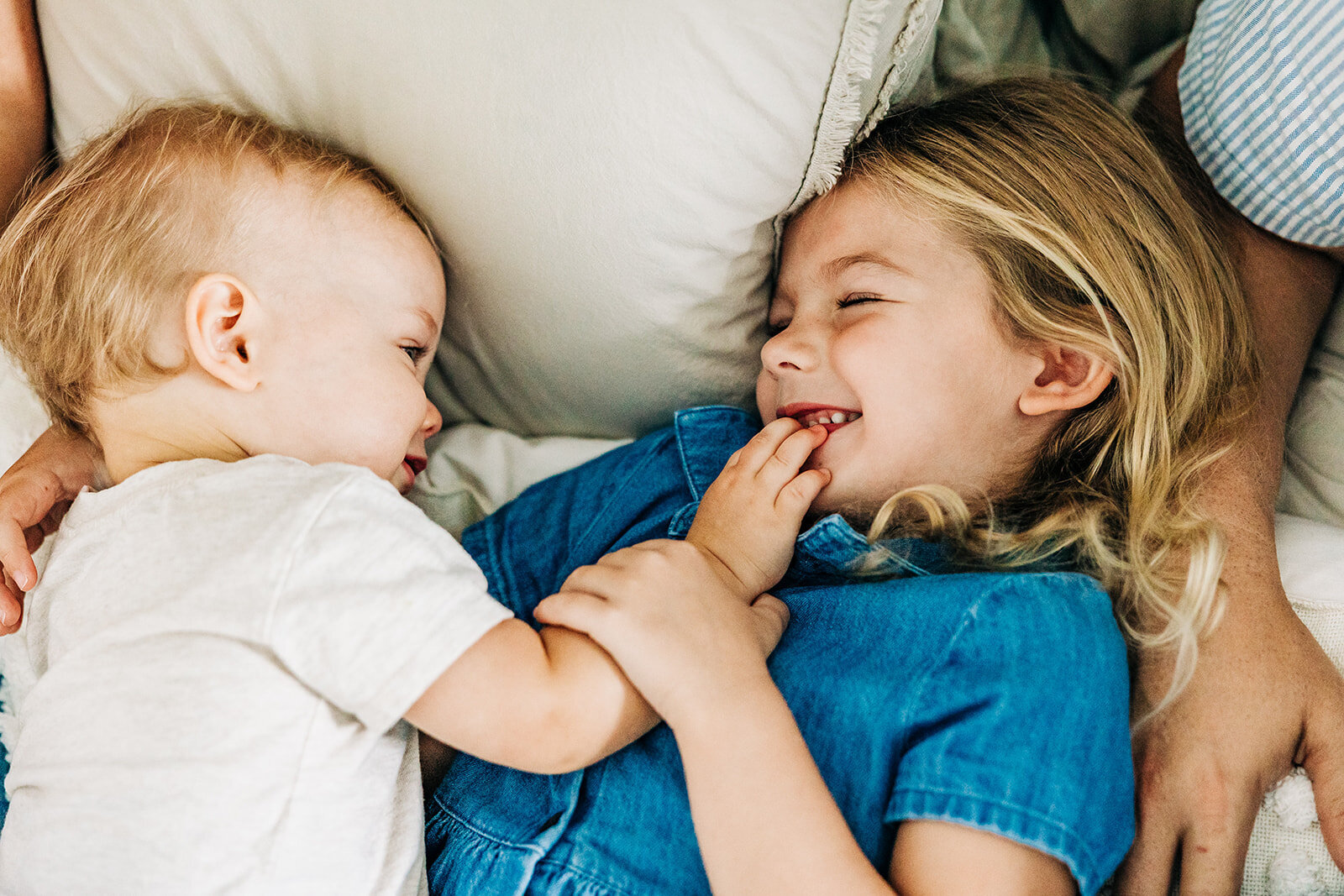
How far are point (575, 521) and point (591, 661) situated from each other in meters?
0.35

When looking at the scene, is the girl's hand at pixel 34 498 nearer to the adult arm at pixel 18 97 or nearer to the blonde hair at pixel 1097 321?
the adult arm at pixel 18 97

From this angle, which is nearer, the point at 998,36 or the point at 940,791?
the point at 940,791

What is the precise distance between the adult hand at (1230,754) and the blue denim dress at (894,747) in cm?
7

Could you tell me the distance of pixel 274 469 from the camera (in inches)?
28.3

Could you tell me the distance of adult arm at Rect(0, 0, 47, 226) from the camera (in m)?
0.96

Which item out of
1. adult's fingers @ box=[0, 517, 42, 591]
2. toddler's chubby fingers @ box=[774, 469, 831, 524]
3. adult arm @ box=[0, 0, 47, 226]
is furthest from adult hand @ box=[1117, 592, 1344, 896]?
adult arm @ box=[0, 0, 47, 226]

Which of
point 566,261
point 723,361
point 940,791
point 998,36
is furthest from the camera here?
point 998,36

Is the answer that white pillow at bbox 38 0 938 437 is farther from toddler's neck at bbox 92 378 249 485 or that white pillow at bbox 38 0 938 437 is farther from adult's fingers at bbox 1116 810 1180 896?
adult's fingers at bbox 1116 810 1180 896

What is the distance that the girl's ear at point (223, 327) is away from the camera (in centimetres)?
77

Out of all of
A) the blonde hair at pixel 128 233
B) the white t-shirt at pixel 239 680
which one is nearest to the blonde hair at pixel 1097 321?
the white t-shirt at pixel 239 680

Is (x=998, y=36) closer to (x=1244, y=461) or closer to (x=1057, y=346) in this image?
(x=1057, y=346)

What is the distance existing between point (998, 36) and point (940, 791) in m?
0.97

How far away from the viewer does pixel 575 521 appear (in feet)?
3.43

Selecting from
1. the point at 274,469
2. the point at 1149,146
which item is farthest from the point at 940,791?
the point at 1149,146
